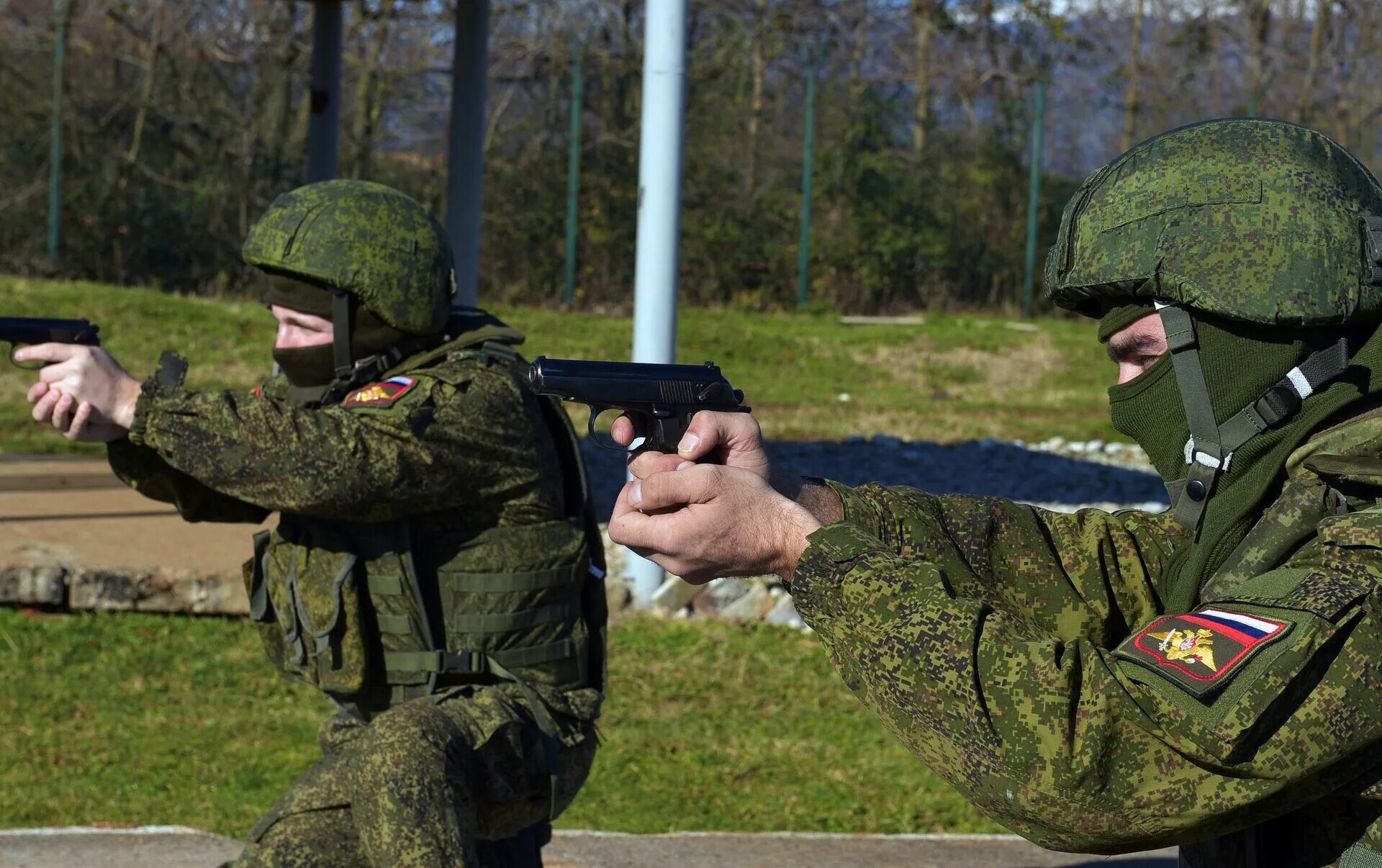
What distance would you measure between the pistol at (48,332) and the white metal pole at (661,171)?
3.61 m

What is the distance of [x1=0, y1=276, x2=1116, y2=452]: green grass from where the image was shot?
12.8 metres

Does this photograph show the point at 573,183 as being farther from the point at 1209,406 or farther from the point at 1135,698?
the point at 1135,698

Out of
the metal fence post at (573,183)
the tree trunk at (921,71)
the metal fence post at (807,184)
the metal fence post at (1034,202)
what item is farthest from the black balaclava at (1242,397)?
the tree trunk at (921,71)

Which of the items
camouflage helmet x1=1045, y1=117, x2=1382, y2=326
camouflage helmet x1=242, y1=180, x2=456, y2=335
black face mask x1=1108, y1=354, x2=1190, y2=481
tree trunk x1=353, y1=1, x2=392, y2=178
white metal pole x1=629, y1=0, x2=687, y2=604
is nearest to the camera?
camouflage helmet x1=1045, y1=117, x2=1382, y2=326

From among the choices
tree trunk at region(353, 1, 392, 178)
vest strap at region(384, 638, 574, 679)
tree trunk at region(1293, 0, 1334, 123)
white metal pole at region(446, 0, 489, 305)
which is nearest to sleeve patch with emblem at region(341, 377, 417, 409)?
vest strap at region(384, 638, 574, 679)

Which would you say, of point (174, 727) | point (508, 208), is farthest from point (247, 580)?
point (508, 208)

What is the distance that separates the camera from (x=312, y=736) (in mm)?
6062

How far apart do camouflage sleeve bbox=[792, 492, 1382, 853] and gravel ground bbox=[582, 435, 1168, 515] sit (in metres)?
7.44

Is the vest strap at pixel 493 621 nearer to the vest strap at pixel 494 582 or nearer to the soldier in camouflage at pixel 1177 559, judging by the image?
the vest strap at pixel 494 582

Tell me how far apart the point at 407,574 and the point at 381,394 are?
41 centimetres

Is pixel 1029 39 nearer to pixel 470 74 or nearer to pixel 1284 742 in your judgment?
pixel 470 74

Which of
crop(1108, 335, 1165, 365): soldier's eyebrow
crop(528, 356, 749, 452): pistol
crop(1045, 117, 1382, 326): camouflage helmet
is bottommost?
crop(528, 356, 749, 452): pistol

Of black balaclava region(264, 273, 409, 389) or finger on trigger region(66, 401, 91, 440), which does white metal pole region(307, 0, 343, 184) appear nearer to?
black balaclava region(264, 273, 409, 389)

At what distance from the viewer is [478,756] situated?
11.4ft
